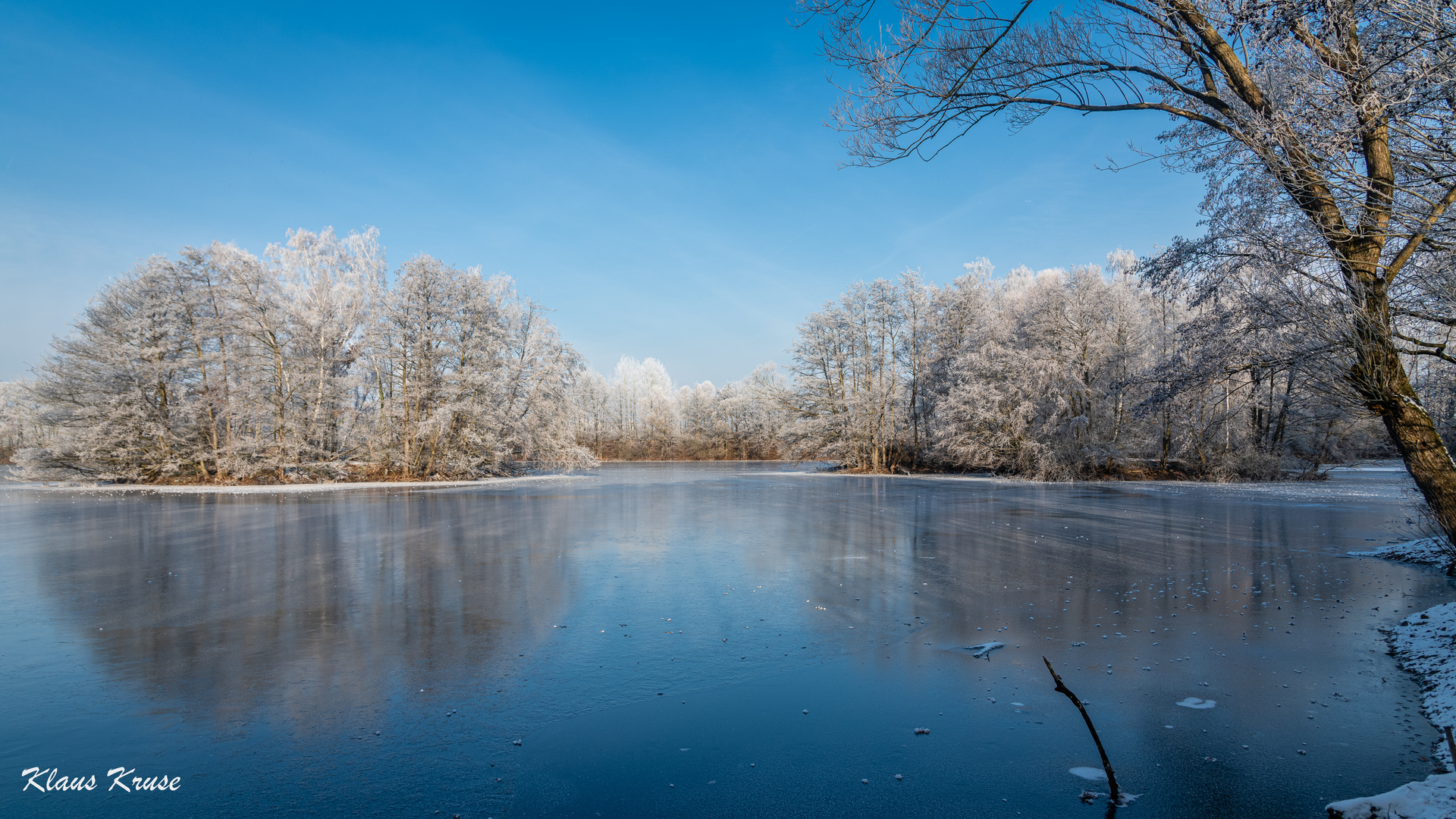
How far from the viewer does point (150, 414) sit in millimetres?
27688

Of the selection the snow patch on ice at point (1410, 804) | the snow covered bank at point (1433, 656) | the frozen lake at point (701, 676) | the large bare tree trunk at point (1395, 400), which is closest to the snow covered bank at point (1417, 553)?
the frozen lake at point (701, 676)

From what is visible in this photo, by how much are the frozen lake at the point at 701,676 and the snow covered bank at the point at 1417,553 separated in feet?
1.56

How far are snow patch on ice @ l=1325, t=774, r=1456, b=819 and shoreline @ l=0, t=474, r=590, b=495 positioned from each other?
90.5 ft

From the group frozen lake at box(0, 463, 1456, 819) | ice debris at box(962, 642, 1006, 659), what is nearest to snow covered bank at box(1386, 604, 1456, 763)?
frozen lake at box(0, 463, 1456, 819)

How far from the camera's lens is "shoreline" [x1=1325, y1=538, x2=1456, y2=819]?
8.57ft

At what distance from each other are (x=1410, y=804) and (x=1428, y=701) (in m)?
2.41

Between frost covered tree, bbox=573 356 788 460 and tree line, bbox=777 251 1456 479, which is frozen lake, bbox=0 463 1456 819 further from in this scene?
frost covered tree, bbox=573 356 788 460

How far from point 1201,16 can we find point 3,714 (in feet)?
30.1

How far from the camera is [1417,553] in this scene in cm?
905

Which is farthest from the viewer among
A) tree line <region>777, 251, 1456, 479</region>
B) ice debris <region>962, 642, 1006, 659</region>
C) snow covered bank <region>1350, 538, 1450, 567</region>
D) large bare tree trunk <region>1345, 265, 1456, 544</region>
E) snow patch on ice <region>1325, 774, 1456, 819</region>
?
tree line <region>777, 251, 1456, 479</region>

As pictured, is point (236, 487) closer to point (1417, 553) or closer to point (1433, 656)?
point (1433, 656)

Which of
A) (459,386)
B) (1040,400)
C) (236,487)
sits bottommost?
(236,487)

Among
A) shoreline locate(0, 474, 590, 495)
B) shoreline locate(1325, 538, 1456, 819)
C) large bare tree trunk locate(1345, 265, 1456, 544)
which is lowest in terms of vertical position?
shoreline locate(0, 474, 590, 495)
